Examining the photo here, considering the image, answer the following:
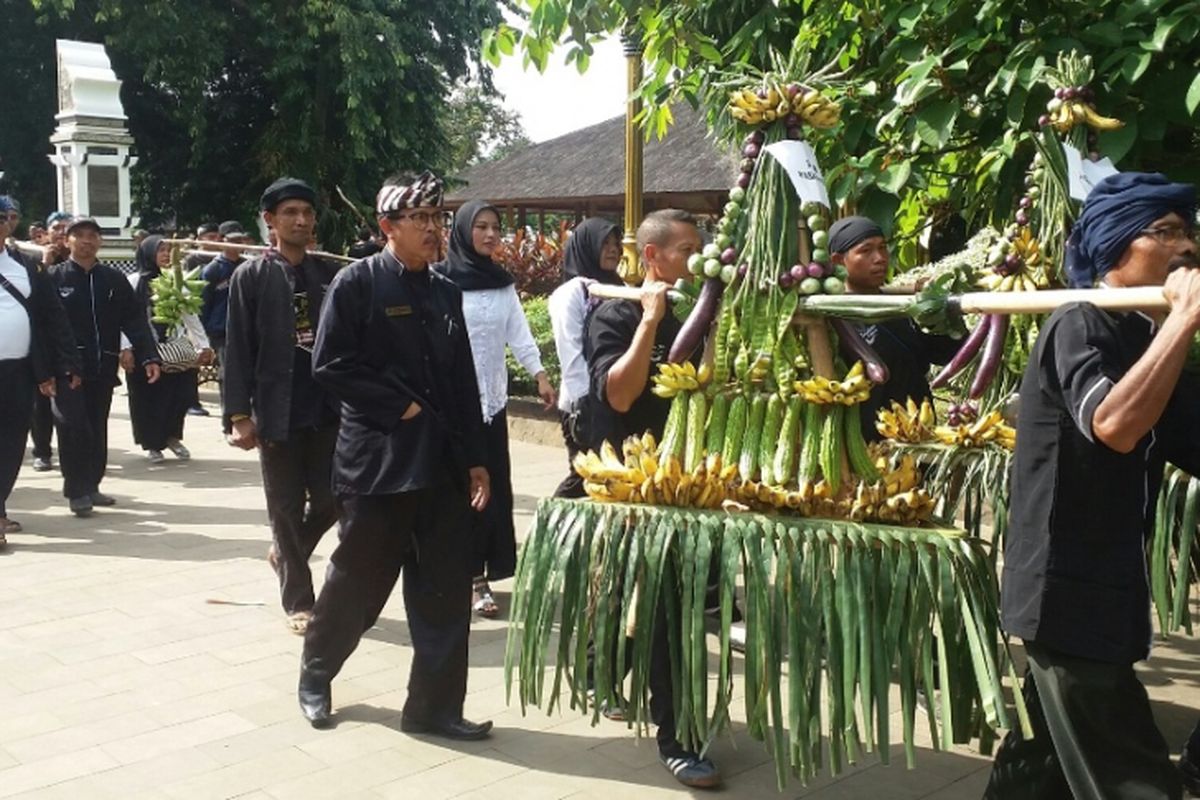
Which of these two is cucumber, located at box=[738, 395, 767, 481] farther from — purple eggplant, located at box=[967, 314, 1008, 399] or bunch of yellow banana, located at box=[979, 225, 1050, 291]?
bunch of yellow banana, located at box=[979, 225, 1050, 291]

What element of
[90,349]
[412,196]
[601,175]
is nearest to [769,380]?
[412,196]

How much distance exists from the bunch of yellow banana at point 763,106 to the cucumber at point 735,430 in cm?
76

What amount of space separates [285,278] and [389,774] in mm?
2430

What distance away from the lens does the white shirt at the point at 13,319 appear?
24.6 feet

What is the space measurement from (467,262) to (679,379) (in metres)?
2.60

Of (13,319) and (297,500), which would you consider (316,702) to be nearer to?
(297,500)

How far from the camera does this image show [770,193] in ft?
11.6

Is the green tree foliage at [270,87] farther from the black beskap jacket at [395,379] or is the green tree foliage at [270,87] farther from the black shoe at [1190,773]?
the black shoe at [1190,773]

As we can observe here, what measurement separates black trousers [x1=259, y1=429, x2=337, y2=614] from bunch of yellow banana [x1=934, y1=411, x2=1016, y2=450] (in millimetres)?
2687

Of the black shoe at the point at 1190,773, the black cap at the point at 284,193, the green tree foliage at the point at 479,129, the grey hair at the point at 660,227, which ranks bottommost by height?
the black shoe at the point at 1190,773

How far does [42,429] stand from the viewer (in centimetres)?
1040

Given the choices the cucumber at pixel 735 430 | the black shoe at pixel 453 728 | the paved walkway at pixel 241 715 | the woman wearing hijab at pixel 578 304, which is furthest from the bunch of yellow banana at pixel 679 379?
the woman wearing hijab at pixel 578 304

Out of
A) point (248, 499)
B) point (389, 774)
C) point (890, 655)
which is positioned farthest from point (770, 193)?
point (248, 499)

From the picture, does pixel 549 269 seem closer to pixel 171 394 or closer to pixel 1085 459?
pixel 171 394
